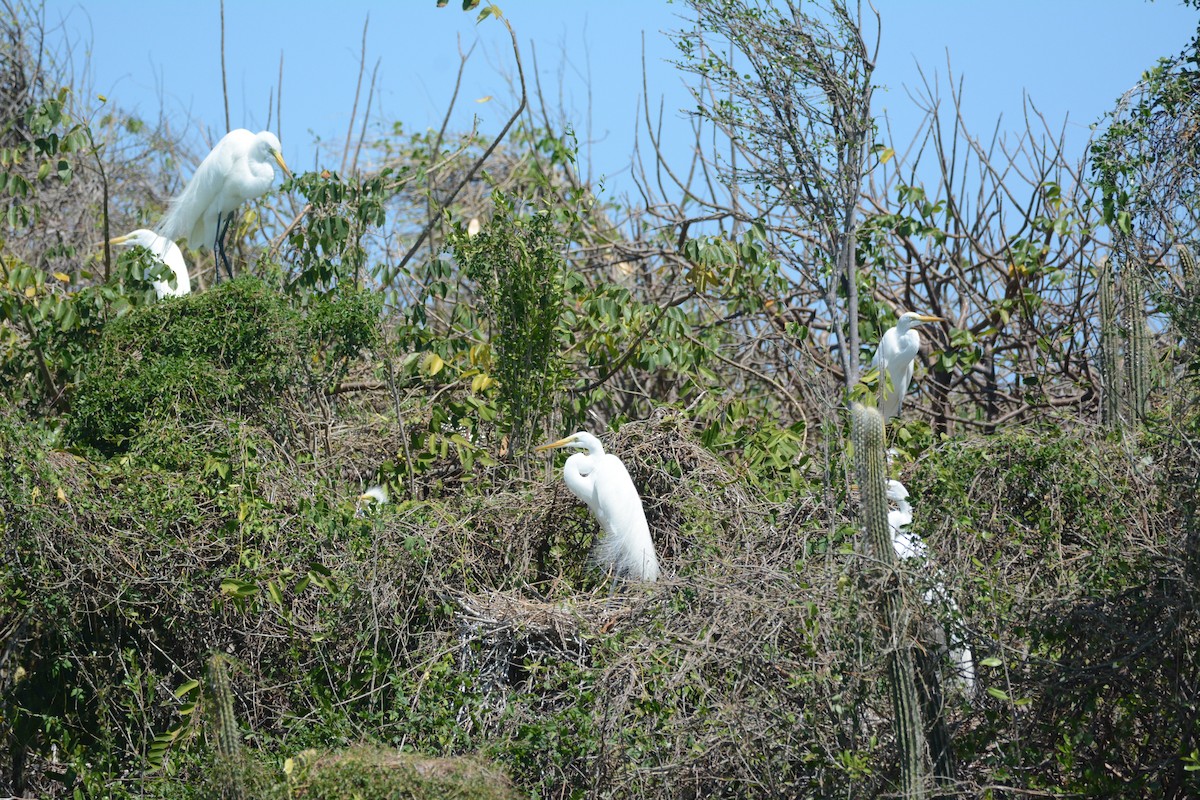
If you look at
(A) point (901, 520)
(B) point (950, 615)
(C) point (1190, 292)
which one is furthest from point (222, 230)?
(C) point (1190, 292)

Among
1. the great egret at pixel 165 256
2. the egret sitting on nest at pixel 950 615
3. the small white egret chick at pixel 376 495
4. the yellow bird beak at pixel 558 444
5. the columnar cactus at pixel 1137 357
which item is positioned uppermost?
the great egret at pixel 165 256

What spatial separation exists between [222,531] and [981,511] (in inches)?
106

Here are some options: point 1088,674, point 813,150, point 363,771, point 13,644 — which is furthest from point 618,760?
point 813,150

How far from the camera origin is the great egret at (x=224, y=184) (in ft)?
22.7

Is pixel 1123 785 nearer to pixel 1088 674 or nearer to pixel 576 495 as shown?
pixel 1088 674

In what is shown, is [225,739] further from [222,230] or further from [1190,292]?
[222,230]

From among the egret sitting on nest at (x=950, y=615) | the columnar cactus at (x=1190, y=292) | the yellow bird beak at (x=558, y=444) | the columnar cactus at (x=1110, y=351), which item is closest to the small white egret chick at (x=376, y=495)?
the yellow bird beak at (x=558, y=444)

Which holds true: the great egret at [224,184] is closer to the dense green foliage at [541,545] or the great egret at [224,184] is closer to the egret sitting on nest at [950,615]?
the dense green foliage at [541,545]

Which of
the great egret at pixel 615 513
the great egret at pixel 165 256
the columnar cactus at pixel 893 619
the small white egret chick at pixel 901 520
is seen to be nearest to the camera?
the columnar cactus at pixel 893 619

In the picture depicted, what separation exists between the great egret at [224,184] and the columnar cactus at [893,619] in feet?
12.5

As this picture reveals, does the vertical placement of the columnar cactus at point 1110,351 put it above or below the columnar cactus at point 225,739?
above

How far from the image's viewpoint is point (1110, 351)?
18.5 ft

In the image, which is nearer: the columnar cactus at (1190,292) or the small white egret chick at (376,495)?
the columnar cactus at (1190,292)

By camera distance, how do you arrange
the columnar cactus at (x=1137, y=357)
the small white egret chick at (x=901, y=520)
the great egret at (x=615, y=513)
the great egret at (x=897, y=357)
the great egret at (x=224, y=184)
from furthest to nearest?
the great egret at (x=224, y=184) → the great egret at (x=897, y=357) → the great egret at (x=615, y=513) → the columnar cactus at (x=1137, y=357) → the small white egret chick at (x=901, y=520)
